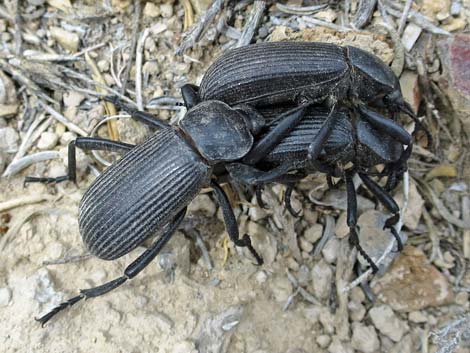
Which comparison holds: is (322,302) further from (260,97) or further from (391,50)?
(391,50)

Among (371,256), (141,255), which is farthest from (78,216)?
(371,256)

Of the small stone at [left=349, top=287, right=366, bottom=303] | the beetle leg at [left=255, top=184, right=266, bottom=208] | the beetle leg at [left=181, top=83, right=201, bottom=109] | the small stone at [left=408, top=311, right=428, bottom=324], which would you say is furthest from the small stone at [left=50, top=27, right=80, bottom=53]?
the small stone at [left=408, top=311, right=428, bottom=324]

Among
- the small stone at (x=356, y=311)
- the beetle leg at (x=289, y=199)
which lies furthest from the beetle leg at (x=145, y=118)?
the small stone at (x=356, y=311)

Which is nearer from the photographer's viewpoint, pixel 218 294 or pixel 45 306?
pixel 45 306

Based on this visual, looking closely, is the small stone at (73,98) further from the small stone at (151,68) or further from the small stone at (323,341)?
the small stone at (323,341)

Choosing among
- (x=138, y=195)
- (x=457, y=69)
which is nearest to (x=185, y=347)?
(x=138, y=195)

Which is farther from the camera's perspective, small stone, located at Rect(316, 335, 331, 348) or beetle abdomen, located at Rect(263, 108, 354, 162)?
small stone, located at Rect(316, 335, 331, 348)

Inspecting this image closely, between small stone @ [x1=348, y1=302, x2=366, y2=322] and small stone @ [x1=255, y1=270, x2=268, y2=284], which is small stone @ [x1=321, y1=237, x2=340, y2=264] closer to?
small stone @ [x1=348, y1=302, x2=366, y2=322]
